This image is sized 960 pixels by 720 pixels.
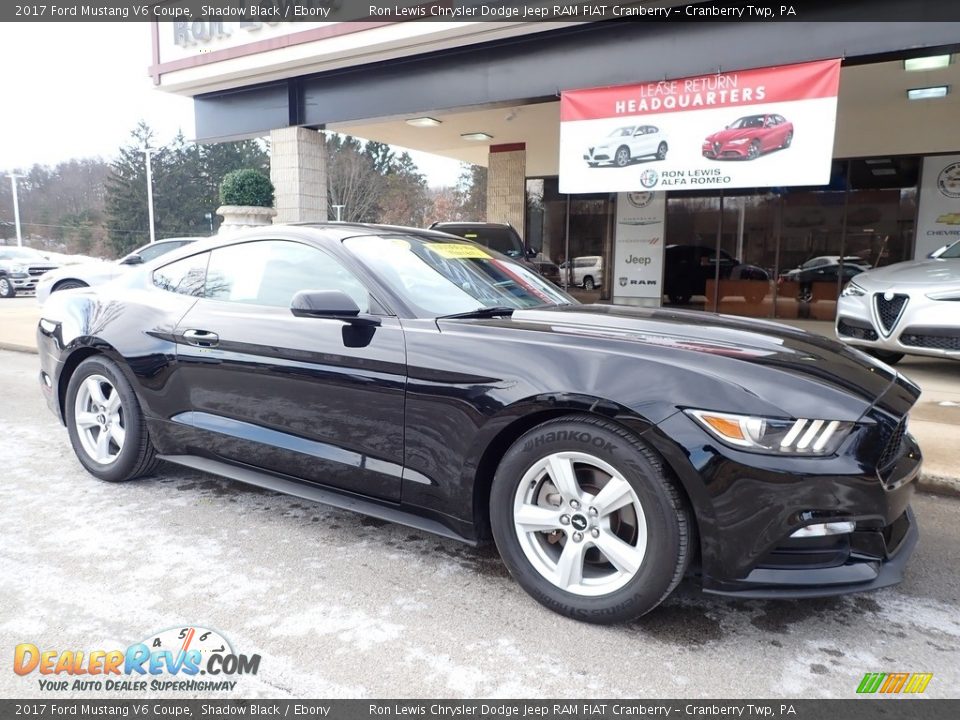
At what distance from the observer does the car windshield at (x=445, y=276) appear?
319 centimetres

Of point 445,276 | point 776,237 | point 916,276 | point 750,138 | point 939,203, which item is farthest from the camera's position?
point 776,237

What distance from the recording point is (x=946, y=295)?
6316 millimetres

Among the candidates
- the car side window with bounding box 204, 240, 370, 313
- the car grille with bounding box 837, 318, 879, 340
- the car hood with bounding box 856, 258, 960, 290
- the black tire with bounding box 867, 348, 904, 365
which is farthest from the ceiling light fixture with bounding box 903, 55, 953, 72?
the car side window with bounding box 204, 240, 370, 313

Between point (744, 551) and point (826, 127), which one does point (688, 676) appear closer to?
point (744, 551)

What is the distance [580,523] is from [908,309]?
5553 mm

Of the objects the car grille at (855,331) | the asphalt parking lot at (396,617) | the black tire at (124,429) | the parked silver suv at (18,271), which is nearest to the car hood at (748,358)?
the asphalt parking lot at (396,617)

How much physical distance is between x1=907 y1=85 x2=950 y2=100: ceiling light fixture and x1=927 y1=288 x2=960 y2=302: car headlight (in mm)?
5739

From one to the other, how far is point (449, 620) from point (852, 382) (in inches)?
69.3

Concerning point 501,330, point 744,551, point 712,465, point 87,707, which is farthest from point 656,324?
point 87,707

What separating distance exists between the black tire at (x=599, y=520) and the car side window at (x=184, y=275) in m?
2.22

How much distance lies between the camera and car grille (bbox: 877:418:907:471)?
2.37 meters

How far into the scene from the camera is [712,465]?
2.29 metres

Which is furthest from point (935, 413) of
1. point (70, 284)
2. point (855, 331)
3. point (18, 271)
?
point (18, 271)

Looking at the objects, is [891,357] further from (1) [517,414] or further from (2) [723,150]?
(1) [517,414]
